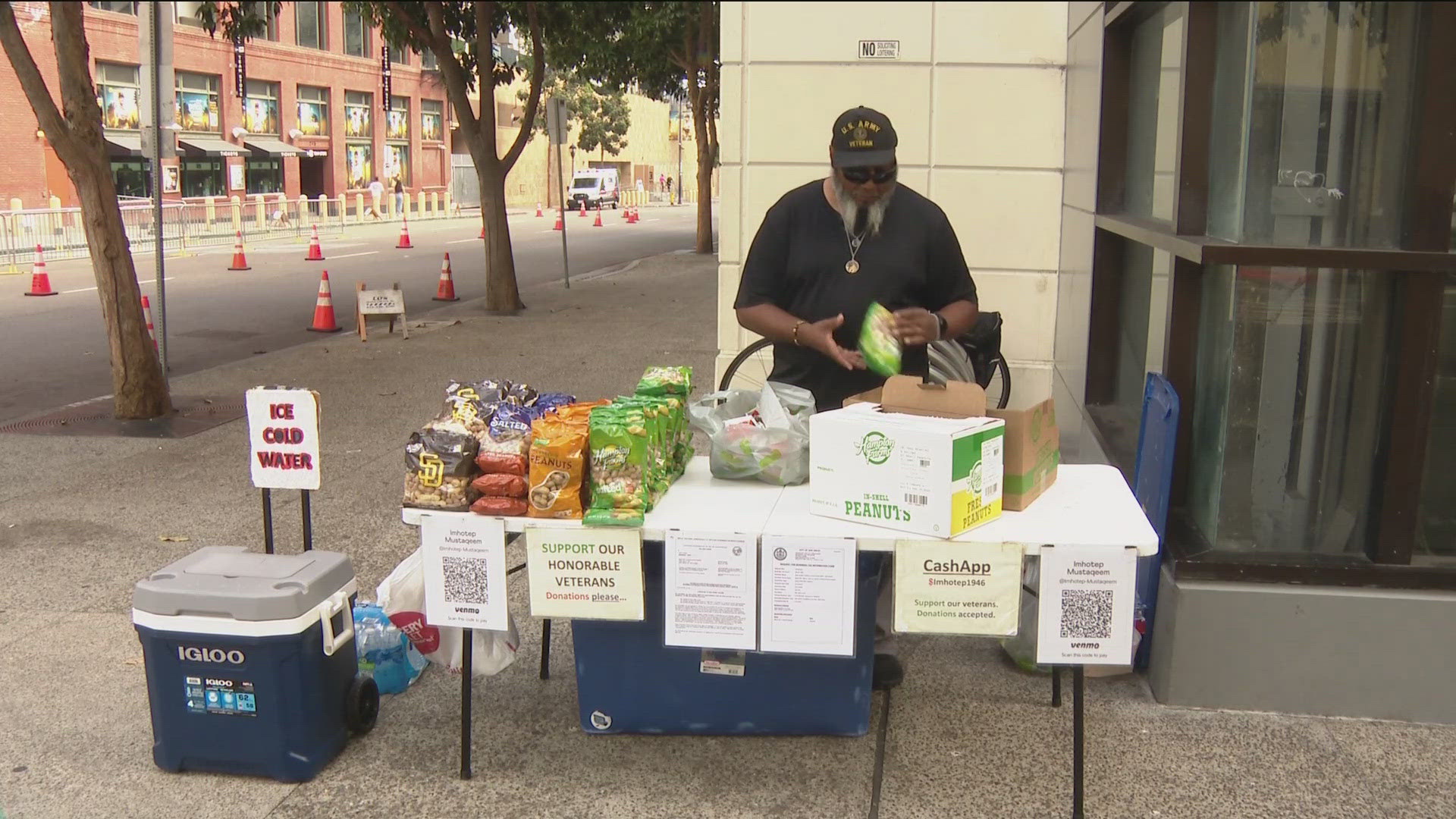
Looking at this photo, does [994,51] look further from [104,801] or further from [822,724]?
A: [104,801]

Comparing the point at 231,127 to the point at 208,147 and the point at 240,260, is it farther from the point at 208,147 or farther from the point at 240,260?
the point at 240,260

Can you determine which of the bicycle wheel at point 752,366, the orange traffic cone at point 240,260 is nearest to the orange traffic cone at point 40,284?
the orange traffic cone at point 240,260

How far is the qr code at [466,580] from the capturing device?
3.78 meters

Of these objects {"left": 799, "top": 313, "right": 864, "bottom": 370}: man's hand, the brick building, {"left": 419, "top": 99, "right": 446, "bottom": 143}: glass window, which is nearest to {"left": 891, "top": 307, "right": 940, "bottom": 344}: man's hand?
{"left": 799, "top": 313, "right": 864, "bottom": 370}: man's hand

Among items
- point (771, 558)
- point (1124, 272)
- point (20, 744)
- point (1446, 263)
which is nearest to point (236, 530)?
point (20, 744)

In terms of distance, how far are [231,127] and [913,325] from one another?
3941 cm

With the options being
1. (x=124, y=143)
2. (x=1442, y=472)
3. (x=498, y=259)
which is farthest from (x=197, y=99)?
(x=1442, y=472)

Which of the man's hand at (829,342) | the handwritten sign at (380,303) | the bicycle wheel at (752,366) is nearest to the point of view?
the man's hand at (829,342)

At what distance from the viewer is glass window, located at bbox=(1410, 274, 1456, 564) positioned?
4.31 m

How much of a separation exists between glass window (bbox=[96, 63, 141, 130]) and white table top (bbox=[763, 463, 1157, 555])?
27.8 meters

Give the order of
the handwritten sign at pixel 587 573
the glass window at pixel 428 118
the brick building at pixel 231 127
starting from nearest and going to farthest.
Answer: the handwritten sign at pixel 587 573 → the glass window at pixel 428 118 → the brick building at pixel 231 127

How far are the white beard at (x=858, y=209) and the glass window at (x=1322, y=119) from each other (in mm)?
1212

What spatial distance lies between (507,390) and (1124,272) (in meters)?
3.62

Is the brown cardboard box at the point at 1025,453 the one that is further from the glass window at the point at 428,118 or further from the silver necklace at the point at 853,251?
the glass window at the point at 428,118
